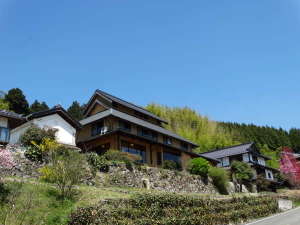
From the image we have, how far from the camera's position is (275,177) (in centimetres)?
6112

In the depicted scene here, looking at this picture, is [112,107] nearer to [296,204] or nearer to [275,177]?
[296,204]

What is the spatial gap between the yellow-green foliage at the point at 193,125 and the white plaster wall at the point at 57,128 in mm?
32536

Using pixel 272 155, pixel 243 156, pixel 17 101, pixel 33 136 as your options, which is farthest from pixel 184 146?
pixel 272 155

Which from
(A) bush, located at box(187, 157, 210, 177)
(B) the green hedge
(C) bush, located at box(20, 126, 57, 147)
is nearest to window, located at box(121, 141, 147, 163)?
(A) bush, located at box(187, 157, 210, 177)

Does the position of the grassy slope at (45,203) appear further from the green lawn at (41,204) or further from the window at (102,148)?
the window at (102,148)

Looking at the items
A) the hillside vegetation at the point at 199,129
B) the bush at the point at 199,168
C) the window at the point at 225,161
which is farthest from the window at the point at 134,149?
the hillside vegetation at the point at 199,129

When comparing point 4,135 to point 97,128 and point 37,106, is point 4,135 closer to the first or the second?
point 97,128

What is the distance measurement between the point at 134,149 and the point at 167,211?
1930 cm

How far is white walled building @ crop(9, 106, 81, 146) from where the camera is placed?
31500mm

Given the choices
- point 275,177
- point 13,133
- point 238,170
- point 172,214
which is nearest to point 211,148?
point 275,177

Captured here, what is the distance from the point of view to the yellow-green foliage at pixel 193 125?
65.7 meters

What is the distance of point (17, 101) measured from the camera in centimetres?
5828

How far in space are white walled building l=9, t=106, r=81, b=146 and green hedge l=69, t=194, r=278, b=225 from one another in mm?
15183

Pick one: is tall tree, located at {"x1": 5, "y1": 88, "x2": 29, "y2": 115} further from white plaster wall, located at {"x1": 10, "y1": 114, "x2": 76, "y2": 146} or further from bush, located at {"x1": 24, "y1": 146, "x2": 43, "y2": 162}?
bush, located at {"x1": 24, "y1": 146, "x2": 43, "y2": 162}
